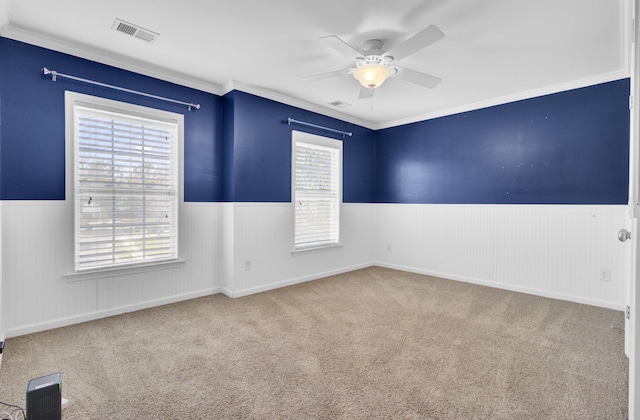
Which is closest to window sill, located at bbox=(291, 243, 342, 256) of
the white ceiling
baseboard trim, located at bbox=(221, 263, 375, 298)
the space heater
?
baseboard trim, located at bbox=(221, 263, 375, 298)

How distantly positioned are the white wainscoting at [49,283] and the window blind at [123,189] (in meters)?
0.15

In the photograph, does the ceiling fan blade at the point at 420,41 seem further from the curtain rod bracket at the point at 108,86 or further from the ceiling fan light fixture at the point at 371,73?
the curtain rod bracket at the point at 108,86

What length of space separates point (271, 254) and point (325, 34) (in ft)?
8.51

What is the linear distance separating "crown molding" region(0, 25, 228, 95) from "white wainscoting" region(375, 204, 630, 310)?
3.51 m

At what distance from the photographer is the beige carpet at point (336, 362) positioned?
178 cm

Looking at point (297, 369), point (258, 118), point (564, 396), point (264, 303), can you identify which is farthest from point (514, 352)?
point (258, 118)

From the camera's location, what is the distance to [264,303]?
3.54 meters

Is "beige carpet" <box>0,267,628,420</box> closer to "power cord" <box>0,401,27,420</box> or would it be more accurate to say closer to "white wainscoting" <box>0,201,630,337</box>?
"power cord" <box>0,401,27,420</box>

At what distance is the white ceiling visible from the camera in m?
2.27

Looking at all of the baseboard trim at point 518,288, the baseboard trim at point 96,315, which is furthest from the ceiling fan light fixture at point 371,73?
the baseboard trim at point 518,288

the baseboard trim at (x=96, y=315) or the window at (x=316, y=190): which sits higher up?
the window at (x=316, y=190)

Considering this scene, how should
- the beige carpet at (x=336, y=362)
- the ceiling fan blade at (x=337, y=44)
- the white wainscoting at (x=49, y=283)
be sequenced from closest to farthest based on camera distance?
the beige carpet at (x=336, y=362) < the ceiling fan blade at (x=337, y=44) < the white wainscoting at (x=49, y=283)

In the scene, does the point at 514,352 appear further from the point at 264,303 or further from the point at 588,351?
the point at 264,303

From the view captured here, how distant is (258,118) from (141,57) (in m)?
1.34
